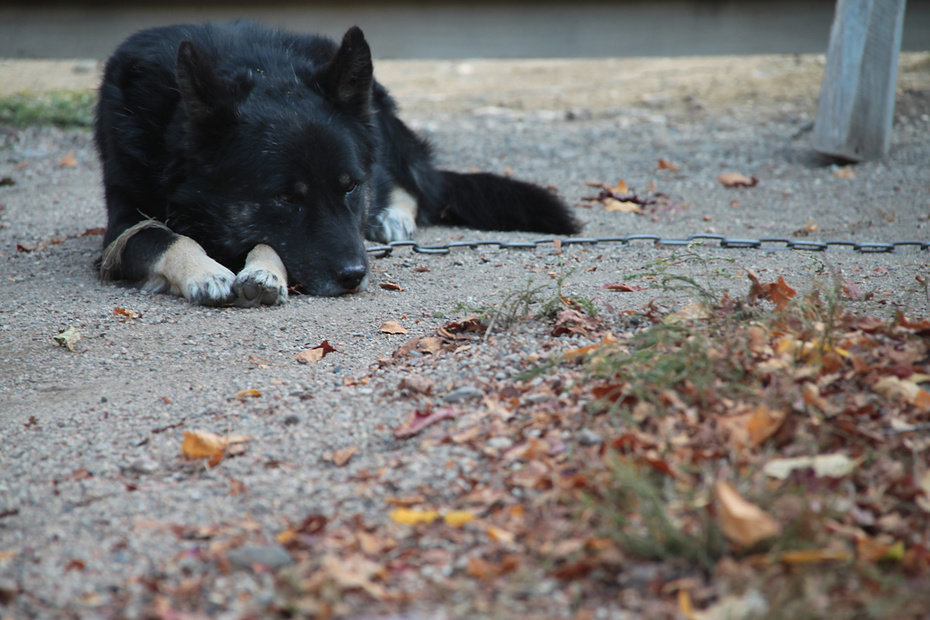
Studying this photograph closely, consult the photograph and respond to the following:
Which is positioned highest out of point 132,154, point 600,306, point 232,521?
point 132,154

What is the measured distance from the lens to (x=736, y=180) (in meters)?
6.04

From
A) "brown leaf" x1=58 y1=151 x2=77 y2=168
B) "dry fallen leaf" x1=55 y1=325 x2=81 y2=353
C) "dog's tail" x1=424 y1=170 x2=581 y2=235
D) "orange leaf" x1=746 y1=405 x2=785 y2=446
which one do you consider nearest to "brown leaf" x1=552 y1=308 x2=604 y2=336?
"orange leaf" x1=746 y1=405 x2=785 y2=446

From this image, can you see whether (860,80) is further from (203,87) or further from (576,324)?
(203,87)

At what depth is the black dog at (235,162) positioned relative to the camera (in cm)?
374

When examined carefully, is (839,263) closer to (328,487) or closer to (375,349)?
(375,349)

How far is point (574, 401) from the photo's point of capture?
2.25 m

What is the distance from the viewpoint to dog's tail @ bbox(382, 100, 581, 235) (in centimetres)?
502

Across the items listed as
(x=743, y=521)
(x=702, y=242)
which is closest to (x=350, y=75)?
(x=702, y=242)

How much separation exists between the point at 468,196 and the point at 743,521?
12.9 feet

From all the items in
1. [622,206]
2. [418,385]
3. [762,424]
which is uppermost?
[622,206]

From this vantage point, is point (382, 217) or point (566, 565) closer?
point (566, 565)

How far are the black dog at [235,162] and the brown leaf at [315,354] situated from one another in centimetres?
75

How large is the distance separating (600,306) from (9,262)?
11.5 ft

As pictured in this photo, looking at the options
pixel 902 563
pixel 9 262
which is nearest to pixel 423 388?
pixel 902 563
